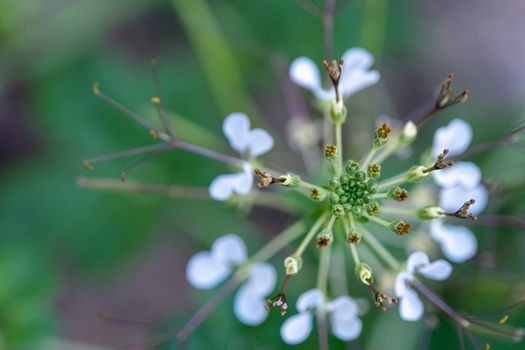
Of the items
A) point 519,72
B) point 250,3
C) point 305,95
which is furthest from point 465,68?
point 250,3

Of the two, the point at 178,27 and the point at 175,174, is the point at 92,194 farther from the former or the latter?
the point at 178,27

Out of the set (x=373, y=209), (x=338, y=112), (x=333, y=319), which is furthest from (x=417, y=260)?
(x=338, y=112)

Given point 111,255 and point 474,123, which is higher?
point 474,123

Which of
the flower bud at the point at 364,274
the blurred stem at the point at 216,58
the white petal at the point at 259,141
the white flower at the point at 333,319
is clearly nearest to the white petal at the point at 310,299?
the white flower at the point at 333,319

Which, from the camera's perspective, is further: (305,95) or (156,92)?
(305,95)

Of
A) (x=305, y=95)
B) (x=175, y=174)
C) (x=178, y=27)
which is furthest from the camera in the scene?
(x=178, y=27)

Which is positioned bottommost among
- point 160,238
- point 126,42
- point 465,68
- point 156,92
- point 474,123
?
point 160,238

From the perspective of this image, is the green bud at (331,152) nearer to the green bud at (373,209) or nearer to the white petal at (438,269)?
the green bud at (373,209)
